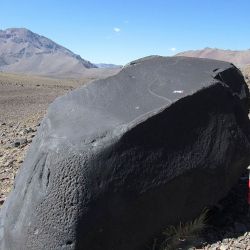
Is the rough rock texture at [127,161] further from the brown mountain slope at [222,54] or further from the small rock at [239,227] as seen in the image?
the brown mountain slope at [222,54]

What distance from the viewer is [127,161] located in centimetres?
472

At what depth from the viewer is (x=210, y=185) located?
209 inches

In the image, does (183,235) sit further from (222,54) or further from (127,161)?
(222,54)

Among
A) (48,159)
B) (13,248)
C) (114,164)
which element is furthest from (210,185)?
(13,248)

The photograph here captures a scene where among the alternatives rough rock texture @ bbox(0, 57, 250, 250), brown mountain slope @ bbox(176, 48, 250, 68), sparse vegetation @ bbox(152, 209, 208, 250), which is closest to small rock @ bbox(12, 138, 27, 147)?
rough rock texture @ bbox(0, 57, 250, 250)

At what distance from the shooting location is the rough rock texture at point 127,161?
180 inches

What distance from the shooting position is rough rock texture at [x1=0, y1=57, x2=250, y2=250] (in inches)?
180

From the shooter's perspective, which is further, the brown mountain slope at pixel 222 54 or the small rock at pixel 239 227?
the brown mountain slope at pixel 222 54

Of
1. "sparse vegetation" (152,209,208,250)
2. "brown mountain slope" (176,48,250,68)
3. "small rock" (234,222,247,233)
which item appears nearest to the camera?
"sparse vegetation" (152,209,208,250)

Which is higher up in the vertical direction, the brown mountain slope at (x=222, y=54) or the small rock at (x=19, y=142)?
the brown mountain slope at (x=222, y=54)

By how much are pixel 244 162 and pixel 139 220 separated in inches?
65.7

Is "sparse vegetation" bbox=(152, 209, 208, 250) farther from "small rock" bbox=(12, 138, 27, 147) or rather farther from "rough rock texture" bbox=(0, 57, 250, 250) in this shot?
"small rock" bbox=(12, 138, 27, 147)

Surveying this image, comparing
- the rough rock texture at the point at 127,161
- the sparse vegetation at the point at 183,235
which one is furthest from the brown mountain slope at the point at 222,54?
the sparse vegetation at the point at 183,235

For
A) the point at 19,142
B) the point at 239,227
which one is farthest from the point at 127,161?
the point at 19,142
